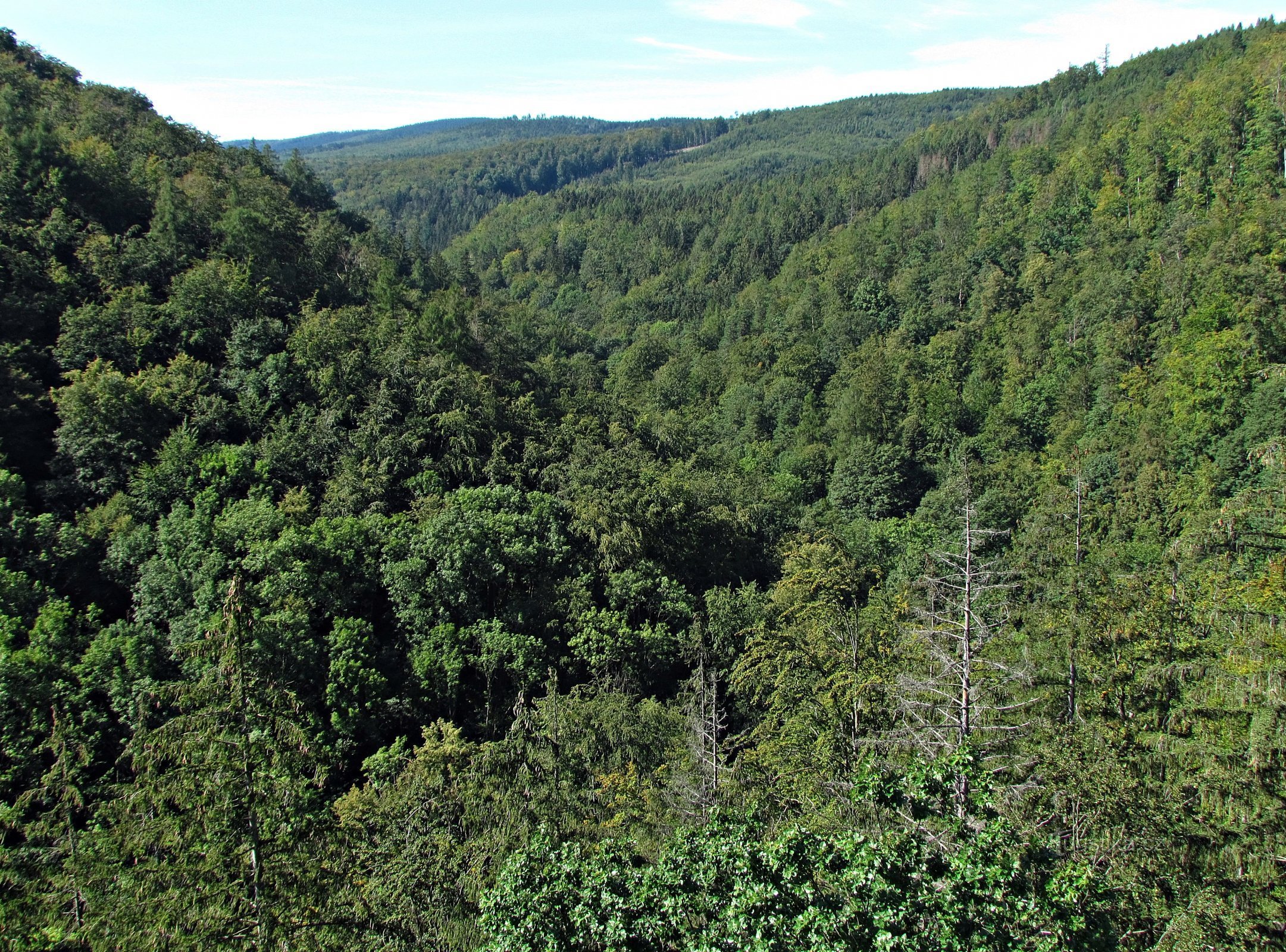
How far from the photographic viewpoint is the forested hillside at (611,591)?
41.5ft


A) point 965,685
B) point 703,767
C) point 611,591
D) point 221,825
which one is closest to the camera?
point 221,825

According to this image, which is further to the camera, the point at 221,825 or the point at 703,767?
the point at 703,767

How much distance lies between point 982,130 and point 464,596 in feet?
554

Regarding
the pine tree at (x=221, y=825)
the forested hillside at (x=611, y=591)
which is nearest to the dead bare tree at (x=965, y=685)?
the forested hillside at (x=611, y=591)

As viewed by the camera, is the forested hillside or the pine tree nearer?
the pine tree

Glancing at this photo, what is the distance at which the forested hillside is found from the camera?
12.7m

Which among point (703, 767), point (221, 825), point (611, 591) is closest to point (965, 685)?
point (703, 767)

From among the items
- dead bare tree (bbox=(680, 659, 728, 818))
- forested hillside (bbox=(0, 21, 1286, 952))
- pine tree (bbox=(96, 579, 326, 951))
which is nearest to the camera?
pine tree (bbox=(96, 579, 326, 951))

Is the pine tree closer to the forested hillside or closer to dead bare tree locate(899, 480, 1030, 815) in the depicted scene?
the forested hillside

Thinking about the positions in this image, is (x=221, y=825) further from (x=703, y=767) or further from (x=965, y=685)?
(x=703, y=767)

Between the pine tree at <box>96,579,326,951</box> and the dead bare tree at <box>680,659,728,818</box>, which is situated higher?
the pine tree at <box>96,579,326,951</box>

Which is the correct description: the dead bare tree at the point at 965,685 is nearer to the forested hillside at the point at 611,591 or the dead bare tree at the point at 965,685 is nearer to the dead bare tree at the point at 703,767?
the forested hillside at the point at 611,591

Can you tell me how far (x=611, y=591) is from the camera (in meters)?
40.4

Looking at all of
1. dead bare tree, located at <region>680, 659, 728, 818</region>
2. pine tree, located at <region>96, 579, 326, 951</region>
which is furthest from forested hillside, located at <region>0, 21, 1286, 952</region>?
dead bare tree, located at <region>680, 659, 728, 818</region>
